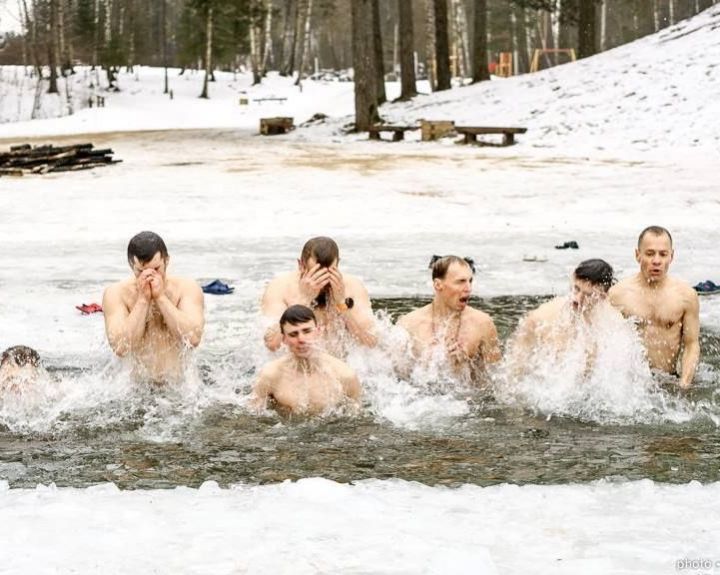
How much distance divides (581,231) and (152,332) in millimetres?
7805

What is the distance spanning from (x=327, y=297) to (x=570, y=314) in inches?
61.5

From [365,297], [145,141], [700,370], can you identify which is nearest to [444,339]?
[365,297]

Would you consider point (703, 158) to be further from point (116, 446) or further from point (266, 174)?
point (116, 446)

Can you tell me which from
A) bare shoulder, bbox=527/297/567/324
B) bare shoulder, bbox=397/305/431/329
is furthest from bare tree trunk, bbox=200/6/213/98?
bare shoulder, bbox=527/297/567/324

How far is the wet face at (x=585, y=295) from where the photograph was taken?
21.0 feet

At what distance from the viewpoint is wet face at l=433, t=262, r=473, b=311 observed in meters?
6.77

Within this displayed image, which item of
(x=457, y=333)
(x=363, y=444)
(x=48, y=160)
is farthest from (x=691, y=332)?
(x=48, y=160)

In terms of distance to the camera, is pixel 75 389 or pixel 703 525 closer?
pixel 703 525

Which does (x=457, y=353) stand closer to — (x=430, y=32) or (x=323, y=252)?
(x=323, y=252)

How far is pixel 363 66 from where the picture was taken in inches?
1142

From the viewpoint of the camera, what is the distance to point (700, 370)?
23.2 ft

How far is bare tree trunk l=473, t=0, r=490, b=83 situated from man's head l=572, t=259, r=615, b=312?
3028 cm

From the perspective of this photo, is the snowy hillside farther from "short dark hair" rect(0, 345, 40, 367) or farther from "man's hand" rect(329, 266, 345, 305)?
"short dark hair" rect(0, 345, 40, 367)

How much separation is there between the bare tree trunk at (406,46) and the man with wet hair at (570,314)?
90.2 feet
